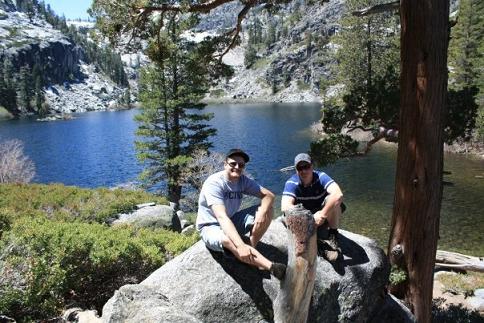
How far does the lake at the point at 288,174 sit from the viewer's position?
73.9 feet

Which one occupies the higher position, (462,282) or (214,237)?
(214,237)

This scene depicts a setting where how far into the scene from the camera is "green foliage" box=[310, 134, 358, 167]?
9141 mm

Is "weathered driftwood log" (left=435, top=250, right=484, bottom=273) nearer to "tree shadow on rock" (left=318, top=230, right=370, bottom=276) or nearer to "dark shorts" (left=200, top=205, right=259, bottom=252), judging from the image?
"tree shadow on rock" (left=318, top=230, right=370, bottom=276)

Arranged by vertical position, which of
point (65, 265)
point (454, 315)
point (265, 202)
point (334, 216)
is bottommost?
point (454, 315)

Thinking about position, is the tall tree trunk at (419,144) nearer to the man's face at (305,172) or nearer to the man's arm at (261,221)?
the man's face at (305,172)

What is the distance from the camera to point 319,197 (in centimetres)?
643

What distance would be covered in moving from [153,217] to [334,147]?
7.63 m

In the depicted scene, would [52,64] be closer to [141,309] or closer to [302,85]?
[302,85]

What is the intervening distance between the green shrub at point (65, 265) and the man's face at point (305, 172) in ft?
11.3

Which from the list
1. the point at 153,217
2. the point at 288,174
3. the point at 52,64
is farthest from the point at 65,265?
the point at 52,64

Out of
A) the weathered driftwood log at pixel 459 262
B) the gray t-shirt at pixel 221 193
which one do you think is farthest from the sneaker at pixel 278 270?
the weathered driftwood log at pixel 459 262

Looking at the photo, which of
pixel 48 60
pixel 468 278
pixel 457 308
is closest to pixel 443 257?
pixel 468 278

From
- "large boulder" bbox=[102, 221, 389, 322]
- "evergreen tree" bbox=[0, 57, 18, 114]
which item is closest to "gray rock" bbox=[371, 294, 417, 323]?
"large boulder" bbox=[102, 221, 389, 322]

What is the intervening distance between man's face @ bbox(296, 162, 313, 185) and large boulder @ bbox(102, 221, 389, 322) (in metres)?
0.85
